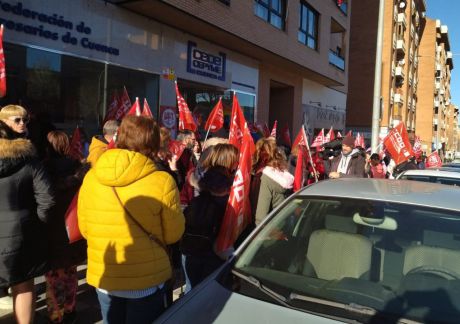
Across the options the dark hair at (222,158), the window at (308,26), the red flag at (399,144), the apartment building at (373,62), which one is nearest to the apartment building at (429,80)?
the apartment building at (373,62)

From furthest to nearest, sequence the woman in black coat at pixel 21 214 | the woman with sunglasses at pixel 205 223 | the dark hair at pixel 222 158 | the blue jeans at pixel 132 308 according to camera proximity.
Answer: the dark hair at pixel 222 158 < the woman with sunglasses at pixel 205 223 < the woman in black coat at pixel 21 214 < the blue jeans at pixel 132 308

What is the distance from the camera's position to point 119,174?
7.66 ft

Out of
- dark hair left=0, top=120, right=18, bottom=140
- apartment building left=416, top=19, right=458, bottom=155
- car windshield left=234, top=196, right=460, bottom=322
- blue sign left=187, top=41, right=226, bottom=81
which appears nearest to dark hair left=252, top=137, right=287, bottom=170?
car windshield left=234, top=196, right=460, bottom=322

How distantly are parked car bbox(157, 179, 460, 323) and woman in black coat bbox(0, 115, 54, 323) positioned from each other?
4.56 ft

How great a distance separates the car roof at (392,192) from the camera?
2.55 metres

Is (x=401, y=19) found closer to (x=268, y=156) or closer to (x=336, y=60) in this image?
(x=336, y=60)

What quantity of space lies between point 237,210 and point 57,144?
164 centimetres

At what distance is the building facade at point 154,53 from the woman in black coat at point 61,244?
969 mm

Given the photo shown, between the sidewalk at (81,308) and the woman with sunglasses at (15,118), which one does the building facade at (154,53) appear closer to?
the woman with sunglasses at (15,118)

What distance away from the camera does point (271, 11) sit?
16.0 meters

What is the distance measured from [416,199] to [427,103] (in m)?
68.4

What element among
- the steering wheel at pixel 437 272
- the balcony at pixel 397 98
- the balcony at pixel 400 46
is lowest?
the steering wheel at pixel 437 272

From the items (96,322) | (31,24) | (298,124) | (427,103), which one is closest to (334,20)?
(298,124)

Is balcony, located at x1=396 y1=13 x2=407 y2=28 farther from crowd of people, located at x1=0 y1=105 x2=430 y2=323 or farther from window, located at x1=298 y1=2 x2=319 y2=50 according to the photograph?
crowd of people, located at x1=0 y1=105 x2=430 y2=323
